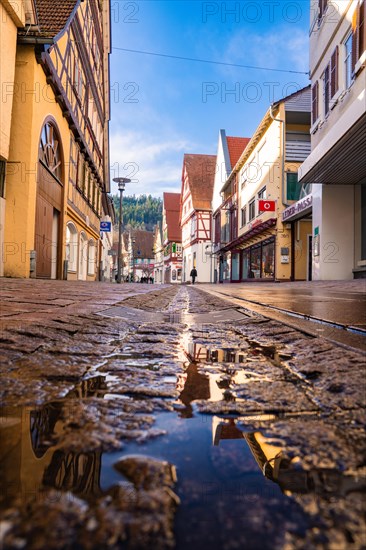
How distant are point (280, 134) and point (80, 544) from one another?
62.9 feet

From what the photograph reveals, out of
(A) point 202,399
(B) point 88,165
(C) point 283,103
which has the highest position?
(C) point 283,103

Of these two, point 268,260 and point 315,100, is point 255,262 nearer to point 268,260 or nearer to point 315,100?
point 268,260

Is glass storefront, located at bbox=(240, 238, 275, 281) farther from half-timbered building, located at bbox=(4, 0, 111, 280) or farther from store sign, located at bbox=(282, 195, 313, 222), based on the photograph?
half-timbered building, located at bbox=(4, 0, 111, 280)

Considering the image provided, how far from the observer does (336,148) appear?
9.91 metres

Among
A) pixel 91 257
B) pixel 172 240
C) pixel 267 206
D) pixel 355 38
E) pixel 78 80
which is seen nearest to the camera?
pixel 355 38

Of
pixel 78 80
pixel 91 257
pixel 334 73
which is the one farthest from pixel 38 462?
pixel 91 257

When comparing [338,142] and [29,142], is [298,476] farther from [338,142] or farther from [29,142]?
[338,142]

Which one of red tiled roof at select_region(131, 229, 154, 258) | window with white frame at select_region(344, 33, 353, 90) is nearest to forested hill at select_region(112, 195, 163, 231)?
red tiled roof at select_region(131, 229, 154, 258)

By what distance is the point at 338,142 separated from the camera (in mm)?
9562

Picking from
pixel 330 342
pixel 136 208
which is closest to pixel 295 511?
pixel 330 342

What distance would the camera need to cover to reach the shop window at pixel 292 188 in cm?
1803

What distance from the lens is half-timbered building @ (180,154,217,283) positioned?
119ft

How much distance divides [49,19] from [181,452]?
39.9ft

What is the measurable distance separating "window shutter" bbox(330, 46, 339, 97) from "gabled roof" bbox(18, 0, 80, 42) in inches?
278
